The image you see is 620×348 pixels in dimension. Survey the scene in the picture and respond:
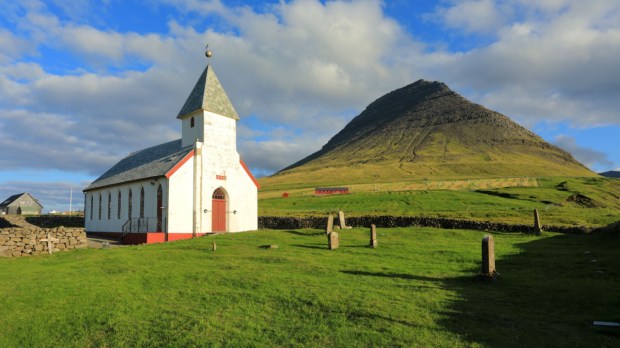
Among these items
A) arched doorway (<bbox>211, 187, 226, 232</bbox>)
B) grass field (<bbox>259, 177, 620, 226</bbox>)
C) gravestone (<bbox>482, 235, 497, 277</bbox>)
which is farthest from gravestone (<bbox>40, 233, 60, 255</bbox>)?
grass field (<bbox>259, 177, 620, 226</bbox>)

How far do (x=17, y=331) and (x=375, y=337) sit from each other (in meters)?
10.5

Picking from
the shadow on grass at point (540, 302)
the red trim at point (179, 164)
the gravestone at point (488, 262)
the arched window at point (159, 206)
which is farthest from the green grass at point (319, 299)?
the arched window at point (159, 206)

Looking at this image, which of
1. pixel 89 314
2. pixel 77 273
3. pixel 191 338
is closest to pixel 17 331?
pixel 89 314

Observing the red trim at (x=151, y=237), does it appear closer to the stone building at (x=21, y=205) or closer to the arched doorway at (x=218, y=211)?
the arched doorway at (x=218, y=211)

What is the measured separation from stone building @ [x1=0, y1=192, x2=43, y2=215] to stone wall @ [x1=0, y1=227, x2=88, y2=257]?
84.6 meters

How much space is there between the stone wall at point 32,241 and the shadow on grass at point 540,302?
25.9 m

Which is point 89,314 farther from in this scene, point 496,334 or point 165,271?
point 496,334

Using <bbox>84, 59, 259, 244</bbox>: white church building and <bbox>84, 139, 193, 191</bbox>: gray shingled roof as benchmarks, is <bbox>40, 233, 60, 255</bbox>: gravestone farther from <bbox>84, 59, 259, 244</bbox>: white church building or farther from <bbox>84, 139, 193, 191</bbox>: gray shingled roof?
<bbox>84, 139, 193, 191</bbox>: gray shingled roof

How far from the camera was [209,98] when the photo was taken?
137 ft

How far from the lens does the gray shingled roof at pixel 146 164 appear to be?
39987mm

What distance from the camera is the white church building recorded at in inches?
1499

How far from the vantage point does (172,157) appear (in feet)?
135

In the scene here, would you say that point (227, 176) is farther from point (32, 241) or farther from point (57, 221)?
point (57, 221)

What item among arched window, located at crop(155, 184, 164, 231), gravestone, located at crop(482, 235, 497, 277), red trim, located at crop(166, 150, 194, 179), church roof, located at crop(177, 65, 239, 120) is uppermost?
church roof, located at crop(177, 65, 239, 120)
